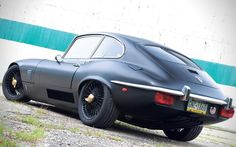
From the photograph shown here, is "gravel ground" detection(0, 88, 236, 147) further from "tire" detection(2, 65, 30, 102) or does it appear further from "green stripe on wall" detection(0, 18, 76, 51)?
"green stripe on wall" detection(0, 18, 76, 51)

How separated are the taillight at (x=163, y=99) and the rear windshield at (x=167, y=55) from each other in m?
0.69

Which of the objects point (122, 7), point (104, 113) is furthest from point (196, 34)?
point (104, 113)

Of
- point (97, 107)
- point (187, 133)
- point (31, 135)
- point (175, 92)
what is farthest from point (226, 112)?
point (31, 135)

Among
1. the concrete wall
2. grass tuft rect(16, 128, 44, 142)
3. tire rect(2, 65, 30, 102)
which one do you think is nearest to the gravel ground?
grass tuft rect(16, 128, 44, 142)

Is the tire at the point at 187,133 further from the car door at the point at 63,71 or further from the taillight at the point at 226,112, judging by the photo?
the car door at the point at 63,71

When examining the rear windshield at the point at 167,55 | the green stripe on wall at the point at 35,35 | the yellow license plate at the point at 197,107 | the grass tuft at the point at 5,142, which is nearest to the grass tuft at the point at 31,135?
the grass tuft at the point at 5,142

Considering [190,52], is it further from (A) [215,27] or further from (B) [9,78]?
(B) [9,78]

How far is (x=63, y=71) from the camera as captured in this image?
6.82 metres

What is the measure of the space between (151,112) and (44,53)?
6603 millimetres

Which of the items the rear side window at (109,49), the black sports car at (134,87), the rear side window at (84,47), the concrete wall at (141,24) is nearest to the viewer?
the black sports car at (134,87)

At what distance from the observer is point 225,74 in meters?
11.1

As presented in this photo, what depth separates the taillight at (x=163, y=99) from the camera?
558 cm

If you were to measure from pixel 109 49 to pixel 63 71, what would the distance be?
27.0 inches

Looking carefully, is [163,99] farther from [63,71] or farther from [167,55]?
[63,71]
